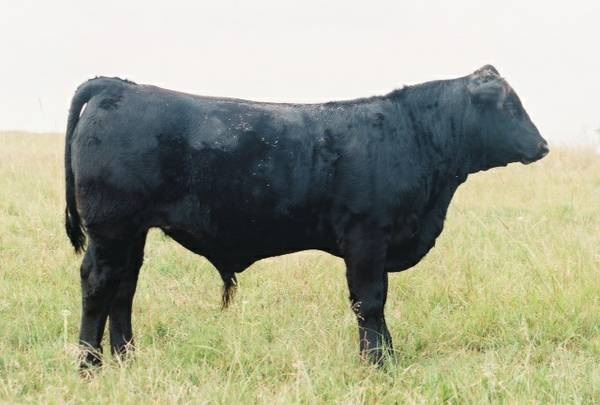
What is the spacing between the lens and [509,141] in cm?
469

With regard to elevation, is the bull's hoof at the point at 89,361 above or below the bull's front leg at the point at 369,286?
below

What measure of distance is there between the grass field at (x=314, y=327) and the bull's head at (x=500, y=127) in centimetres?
106

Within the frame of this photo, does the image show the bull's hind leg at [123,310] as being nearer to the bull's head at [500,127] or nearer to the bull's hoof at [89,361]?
the bull's hoof at [89,361]

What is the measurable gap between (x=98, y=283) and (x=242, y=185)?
103 centimetres

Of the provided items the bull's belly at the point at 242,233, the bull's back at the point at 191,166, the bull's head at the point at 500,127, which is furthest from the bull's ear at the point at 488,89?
the bull's belly at the point at 242,233

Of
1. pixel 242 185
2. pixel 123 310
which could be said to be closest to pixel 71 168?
pixel 123 310

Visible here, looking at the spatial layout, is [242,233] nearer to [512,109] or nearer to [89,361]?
[89,361]

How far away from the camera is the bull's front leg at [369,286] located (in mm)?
4234

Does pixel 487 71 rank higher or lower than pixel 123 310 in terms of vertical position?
higher

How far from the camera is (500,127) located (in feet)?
15.4

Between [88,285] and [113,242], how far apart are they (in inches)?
12.7

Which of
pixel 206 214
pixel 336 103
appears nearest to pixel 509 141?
pixel 336 103

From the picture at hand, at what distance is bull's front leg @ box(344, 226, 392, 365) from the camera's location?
13.9 feet

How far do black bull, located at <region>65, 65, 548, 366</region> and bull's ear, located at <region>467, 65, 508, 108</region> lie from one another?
0.05 ft
